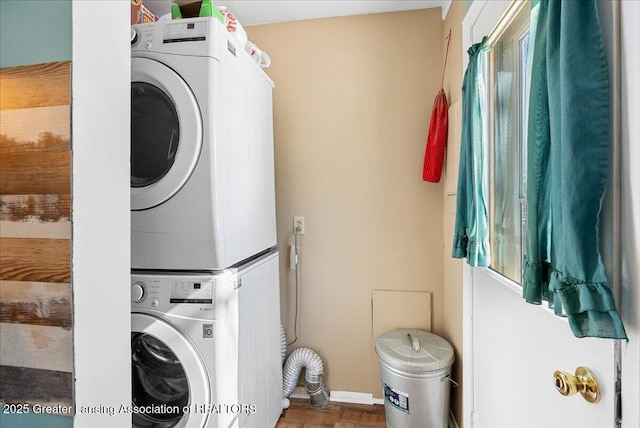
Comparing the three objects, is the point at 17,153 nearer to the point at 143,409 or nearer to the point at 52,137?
the point at 52,137

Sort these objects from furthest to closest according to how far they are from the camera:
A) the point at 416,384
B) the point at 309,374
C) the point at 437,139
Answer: the point at 309,374, the point at 437,139, the point at 416,384

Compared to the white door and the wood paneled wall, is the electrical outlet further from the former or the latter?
the wood paneled wall

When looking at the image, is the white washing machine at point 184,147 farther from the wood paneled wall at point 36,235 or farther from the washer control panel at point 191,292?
the wood paneled wall at point 36,235

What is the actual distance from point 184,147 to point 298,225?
1.04m

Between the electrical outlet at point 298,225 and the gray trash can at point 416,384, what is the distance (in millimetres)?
883

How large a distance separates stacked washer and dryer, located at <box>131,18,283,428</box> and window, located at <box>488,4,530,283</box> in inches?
43.0

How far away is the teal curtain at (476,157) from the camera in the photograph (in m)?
1.24

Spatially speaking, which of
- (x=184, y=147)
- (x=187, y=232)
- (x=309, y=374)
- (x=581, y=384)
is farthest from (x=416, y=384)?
(x=184, y=147)

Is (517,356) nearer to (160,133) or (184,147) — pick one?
(184,147)

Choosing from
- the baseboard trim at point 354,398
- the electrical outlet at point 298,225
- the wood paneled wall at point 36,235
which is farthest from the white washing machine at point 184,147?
the baseboard trim at point 354,398

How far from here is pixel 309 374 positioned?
78.7 inches

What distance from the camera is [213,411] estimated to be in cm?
117

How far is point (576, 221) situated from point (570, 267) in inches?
3.5

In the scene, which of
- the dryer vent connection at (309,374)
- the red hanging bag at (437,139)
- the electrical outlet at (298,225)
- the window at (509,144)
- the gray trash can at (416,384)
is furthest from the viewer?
the electrical outlet at (298,225)
